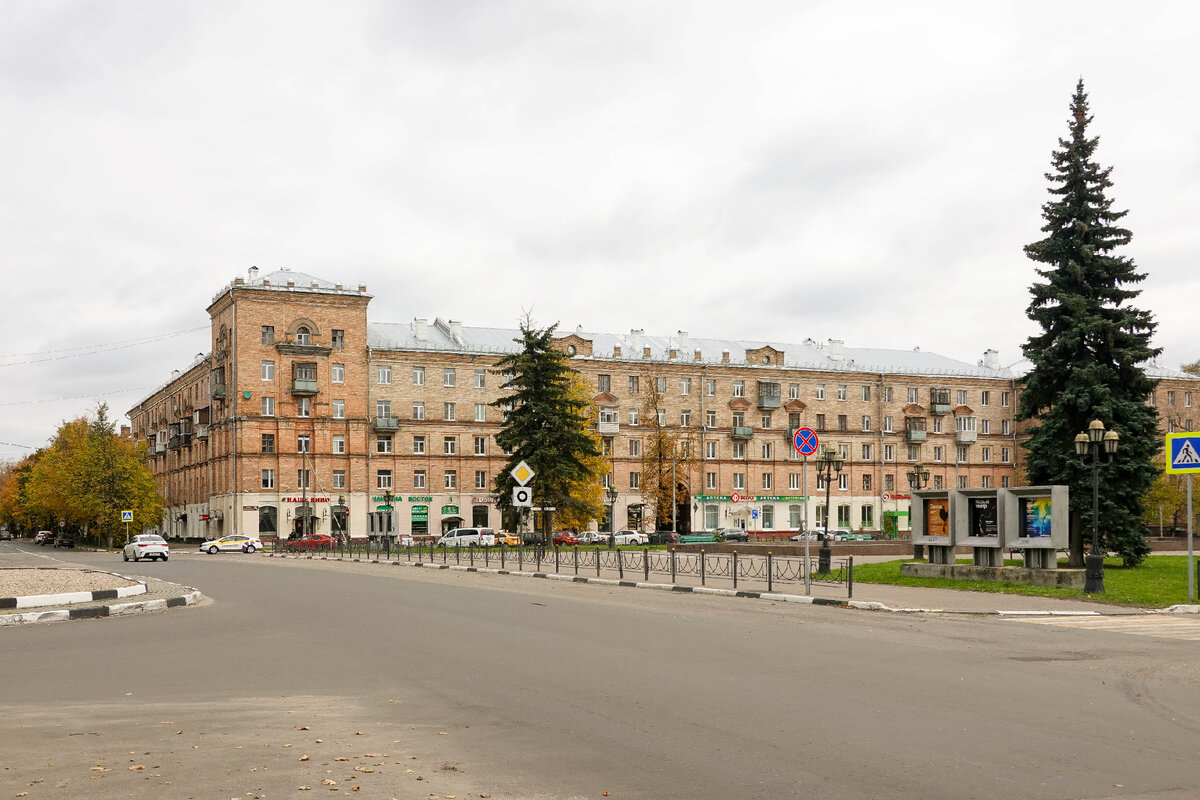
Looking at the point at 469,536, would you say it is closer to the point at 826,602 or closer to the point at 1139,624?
the point at 826,602

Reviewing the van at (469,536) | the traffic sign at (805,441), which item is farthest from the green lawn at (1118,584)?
the van at (469,536)

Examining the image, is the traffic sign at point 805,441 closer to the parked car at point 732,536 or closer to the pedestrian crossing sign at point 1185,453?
the pedestrian crossing sign at point 1185,453

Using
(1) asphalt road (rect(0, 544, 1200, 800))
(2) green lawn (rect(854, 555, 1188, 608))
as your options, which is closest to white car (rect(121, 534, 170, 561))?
(2) green lawn (rect(854, 555, 1188, 608))

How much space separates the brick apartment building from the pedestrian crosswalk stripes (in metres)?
52.9

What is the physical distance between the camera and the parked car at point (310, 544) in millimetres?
67000

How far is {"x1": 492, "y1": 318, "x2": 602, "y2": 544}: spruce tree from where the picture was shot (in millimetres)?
58938

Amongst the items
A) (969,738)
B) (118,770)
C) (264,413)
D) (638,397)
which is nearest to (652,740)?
(969,738)

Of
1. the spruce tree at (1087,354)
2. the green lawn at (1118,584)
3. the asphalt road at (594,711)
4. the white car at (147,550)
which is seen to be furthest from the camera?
the white car at (147,550)

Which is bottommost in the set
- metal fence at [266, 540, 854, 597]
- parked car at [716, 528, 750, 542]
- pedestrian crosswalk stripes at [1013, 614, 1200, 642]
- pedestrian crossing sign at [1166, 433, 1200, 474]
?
parked car at [716, 528, 750, 542]

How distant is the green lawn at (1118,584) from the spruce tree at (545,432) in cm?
2585

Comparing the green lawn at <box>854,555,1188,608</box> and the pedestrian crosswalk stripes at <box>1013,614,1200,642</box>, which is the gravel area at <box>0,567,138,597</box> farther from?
the pedestrian crosswalk stripes at <box>1013,614,1200,642</box>

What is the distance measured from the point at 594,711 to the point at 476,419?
7719 centimetres

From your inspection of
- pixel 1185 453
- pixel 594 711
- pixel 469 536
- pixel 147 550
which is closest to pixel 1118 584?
pixel 1185 453

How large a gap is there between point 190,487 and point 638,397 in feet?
132
